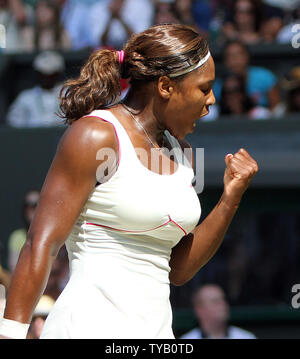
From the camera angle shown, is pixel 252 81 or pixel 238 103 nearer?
pixel 238 103

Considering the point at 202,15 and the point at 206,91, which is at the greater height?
the point at 206,91

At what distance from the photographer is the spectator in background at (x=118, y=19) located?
296 inches

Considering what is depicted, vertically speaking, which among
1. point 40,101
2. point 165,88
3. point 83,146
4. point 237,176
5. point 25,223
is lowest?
point 25,223

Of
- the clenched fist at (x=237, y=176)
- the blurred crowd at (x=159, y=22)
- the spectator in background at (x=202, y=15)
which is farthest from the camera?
the spectator in background at (x=202, y=15)

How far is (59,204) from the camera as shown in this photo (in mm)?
2227

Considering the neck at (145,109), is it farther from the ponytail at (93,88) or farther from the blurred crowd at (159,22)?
the blurred crowd at (159,22)

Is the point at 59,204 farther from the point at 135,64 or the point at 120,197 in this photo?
the point at 135,64

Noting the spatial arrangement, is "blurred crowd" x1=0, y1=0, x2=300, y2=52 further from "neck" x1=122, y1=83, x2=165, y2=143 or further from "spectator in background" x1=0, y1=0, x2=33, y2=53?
"neck" x1=122, y1=83, x2=165, y2=143

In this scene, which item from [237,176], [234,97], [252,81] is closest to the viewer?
[237,176]

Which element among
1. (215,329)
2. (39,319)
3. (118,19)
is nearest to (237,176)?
(39,319)

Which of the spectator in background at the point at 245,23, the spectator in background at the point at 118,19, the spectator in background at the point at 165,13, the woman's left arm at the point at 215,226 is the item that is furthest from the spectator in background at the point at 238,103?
the woman's left arm at the point at 215,226

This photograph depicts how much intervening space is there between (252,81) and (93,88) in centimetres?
459

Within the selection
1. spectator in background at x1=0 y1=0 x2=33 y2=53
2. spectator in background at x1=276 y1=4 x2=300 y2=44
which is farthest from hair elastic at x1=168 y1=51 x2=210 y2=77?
spectator in background at x1=0 y1=0 x2=33 y2=53

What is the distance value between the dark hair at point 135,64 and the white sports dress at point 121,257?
81mm
